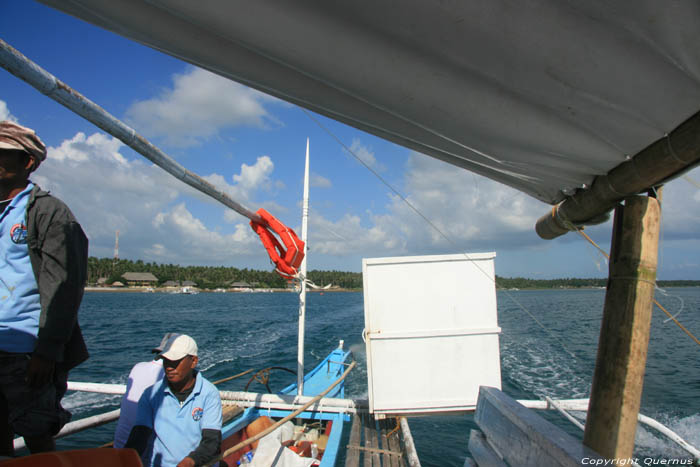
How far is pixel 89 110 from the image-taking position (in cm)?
213

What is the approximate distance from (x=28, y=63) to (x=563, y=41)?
2.31 m

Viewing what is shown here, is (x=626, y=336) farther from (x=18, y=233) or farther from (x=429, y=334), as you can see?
(x=429, y=334)

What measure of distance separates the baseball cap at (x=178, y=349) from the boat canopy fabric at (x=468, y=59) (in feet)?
7.23

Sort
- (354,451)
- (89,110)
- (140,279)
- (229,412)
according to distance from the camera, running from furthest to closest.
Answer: (140,279) → (229,412) → (354,451) → (89,110)

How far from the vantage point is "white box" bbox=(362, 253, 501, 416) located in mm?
4793

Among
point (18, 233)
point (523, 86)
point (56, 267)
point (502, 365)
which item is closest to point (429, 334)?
point (523, 86)

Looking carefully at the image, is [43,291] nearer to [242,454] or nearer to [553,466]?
[553,466]

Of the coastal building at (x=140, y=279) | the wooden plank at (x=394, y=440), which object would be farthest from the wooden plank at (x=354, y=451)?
the coastal building at (x=140, y=279)

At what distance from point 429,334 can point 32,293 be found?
4.24 metres

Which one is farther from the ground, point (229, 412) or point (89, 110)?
point (89, 110)

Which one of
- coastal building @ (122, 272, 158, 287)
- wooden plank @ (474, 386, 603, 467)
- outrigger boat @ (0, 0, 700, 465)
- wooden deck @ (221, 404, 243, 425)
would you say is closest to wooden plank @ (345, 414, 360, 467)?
wooden deck @ (221, 404, 243, 425)

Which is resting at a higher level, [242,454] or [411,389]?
[411,389]

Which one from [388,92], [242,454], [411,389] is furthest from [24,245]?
[411,389]

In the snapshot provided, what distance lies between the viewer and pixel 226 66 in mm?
1366
